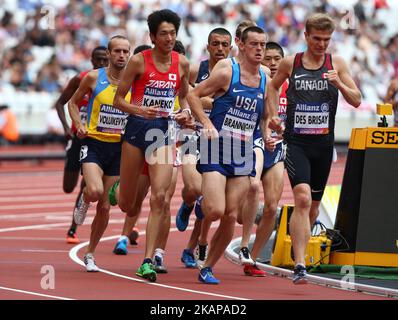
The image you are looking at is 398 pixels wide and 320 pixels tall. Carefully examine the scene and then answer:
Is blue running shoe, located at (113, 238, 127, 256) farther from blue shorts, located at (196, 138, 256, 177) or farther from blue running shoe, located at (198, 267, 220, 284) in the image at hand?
blue shorts, located at (196, 138, 256, 177)

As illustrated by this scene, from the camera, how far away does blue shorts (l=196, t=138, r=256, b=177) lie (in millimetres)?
11758

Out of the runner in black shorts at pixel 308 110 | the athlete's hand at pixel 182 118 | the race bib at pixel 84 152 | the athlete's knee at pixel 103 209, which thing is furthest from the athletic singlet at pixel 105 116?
the runner in black shorts at pixel 308 110

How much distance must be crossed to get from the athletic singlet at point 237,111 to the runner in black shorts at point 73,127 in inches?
135

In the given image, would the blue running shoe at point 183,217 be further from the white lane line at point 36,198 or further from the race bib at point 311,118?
the white lane line at point 36,198

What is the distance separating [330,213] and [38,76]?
52.6ft

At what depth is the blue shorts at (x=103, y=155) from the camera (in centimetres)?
1320

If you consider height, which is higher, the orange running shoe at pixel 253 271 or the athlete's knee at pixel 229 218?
the athlete's knee at pixel 229 218

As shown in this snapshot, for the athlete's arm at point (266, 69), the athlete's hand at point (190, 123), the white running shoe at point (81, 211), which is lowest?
the white running shoe at point (81, 211)

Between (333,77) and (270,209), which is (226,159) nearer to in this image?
(333,77)

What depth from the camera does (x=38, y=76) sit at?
30.6 meters

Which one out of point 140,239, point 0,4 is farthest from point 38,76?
point 140,239

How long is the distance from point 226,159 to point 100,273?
1.82 m

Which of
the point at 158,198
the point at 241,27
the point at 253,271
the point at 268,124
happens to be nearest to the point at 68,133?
the point at 241,27

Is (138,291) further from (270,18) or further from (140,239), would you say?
(270,18)
